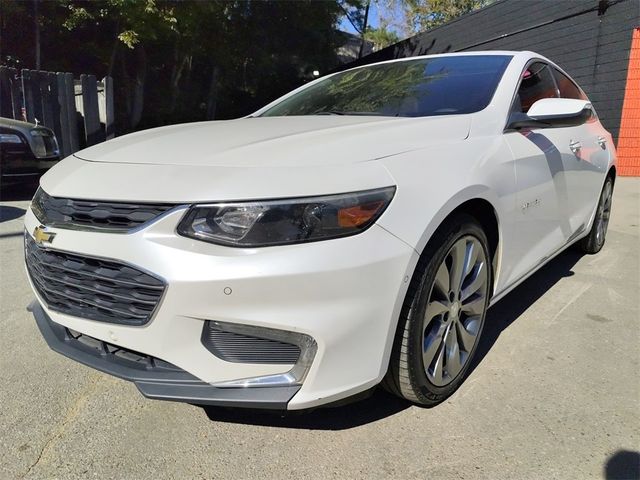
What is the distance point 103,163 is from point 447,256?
147 centimetres

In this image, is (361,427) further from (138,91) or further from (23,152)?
(138,91)

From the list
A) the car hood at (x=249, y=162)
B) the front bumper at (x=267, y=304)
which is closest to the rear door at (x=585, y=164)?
the car hood at (x=249, y=162)

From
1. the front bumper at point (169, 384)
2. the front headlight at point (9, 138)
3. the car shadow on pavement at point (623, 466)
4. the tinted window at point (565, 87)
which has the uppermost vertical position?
the tinted window at point (565, 87)

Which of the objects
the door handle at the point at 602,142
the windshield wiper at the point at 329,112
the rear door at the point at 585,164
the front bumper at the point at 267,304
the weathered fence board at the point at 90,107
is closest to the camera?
the front bumper at the point at 267,304

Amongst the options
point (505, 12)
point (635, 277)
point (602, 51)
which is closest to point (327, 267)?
point (635, 277)

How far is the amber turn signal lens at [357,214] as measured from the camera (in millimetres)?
1730

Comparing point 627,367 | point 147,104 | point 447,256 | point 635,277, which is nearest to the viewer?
point 447,256

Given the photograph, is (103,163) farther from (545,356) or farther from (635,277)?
(635,277)

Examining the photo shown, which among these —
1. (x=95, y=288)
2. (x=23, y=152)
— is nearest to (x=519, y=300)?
(x=95, y=288)

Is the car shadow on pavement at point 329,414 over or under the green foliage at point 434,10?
under

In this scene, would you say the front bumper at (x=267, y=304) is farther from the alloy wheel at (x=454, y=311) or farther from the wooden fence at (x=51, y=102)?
the wooden fence at (x=51, y=102)

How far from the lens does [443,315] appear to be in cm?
223

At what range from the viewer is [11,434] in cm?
211

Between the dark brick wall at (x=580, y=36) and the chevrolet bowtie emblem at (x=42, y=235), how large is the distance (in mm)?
9639
